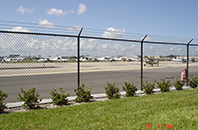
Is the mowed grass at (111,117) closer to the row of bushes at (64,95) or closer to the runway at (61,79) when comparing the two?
the row of bushes at (64,95)

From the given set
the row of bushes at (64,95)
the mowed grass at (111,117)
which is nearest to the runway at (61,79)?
the row of bushes at (64,95)

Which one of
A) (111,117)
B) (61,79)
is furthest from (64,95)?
(61,79)

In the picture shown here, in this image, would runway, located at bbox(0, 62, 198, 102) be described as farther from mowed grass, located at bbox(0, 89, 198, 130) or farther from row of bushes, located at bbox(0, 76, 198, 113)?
mowed grass, located at bbox(0, 89, 198, 130)

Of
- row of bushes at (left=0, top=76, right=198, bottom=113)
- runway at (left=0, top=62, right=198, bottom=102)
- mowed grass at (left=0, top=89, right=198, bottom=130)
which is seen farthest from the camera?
runway at (left=0, top=62, right=198, bottom=102)

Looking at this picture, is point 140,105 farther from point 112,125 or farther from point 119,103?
point 112,125

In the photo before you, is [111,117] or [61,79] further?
[61,79]

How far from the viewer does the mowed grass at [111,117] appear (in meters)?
4.10

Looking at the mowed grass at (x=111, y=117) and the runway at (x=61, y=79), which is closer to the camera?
the mowed grass at (x=111, y=117)

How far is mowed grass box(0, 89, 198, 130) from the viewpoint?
4102mm

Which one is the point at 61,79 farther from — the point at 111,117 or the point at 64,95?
the point at 111,117

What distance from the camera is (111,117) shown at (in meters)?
4.70

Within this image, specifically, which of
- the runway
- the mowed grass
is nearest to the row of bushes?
the mowed grass

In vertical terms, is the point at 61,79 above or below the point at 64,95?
below

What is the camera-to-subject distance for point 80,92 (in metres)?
6.80
